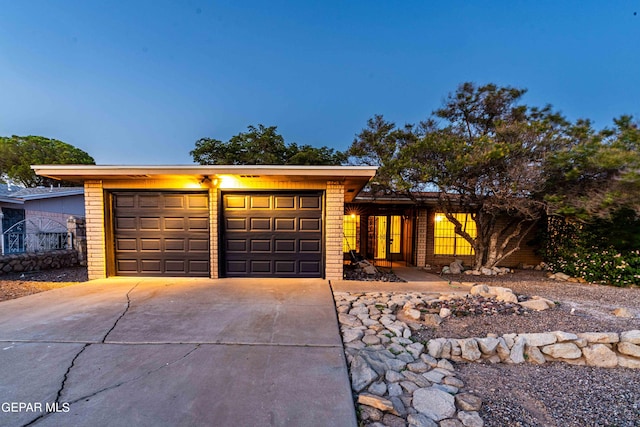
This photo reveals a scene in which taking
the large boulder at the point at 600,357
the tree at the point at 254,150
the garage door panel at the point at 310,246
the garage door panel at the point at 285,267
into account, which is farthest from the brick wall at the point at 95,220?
the tree at the point at 254,150

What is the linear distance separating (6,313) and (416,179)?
8151mm

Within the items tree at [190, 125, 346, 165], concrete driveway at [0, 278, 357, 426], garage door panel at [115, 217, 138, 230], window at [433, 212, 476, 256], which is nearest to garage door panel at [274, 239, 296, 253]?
concrete driveway at [0, 278, 357, 426]

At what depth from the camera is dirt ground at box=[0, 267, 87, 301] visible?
507 cm

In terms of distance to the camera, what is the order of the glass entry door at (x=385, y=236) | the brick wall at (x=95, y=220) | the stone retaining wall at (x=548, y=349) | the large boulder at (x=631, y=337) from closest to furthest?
the stone retaining wall at (x=548, y=349), the large boulder at (x=631, y=337), the brick wall at (x=95, y=220), the glass entry door at (x=385, y=236)

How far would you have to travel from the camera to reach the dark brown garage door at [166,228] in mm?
5754

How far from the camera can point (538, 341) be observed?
9.64 feet

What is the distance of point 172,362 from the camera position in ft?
8.07

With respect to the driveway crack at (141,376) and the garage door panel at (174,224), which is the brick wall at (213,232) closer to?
the garage door panel at (174,224)

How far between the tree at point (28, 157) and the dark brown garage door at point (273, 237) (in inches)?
877

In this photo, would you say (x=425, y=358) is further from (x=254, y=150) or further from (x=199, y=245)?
(x=254, y=150)

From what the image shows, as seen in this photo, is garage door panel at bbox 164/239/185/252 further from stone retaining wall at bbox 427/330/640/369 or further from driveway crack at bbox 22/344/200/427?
stone retaining wall at bbox 427/330/640/369

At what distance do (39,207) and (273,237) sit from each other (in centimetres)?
1211

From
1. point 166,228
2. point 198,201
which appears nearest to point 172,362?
point 198,201

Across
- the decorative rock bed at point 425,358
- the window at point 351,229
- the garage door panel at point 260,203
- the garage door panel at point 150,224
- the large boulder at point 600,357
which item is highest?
the garage door panel at point 260,203
